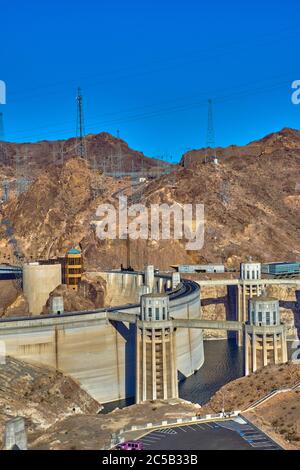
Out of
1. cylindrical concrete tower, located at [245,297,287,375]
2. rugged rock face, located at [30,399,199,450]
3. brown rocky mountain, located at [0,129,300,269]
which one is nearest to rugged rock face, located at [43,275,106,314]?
brown rocky mountain, located at [0,129,300,269]

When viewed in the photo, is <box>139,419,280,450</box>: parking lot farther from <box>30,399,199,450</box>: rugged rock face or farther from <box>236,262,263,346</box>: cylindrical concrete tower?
<box>236,262,263,346</box>: cylindrical concrete tower

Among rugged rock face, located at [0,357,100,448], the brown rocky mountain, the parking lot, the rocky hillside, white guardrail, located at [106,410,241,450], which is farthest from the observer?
the brown rocky mountain

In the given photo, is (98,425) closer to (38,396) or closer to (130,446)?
(130,446)

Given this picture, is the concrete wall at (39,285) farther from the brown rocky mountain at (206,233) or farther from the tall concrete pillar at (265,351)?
the tall concrete pillar at (265,351)

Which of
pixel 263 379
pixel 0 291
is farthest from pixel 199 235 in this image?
pixel 263 379

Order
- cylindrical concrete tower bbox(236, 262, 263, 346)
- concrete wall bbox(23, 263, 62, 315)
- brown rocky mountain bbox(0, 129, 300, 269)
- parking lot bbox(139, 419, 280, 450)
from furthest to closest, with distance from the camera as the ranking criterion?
brown rocky mountain bbox(0, 129, 300, 269), concrete wall bbox(23, 263, 62, 315), cylindrical concrete tower bbox(236, 262, 263, 346), parking lot bbox(139, 419, 280, 450)

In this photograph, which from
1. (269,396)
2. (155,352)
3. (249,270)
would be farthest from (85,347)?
(249,270)
